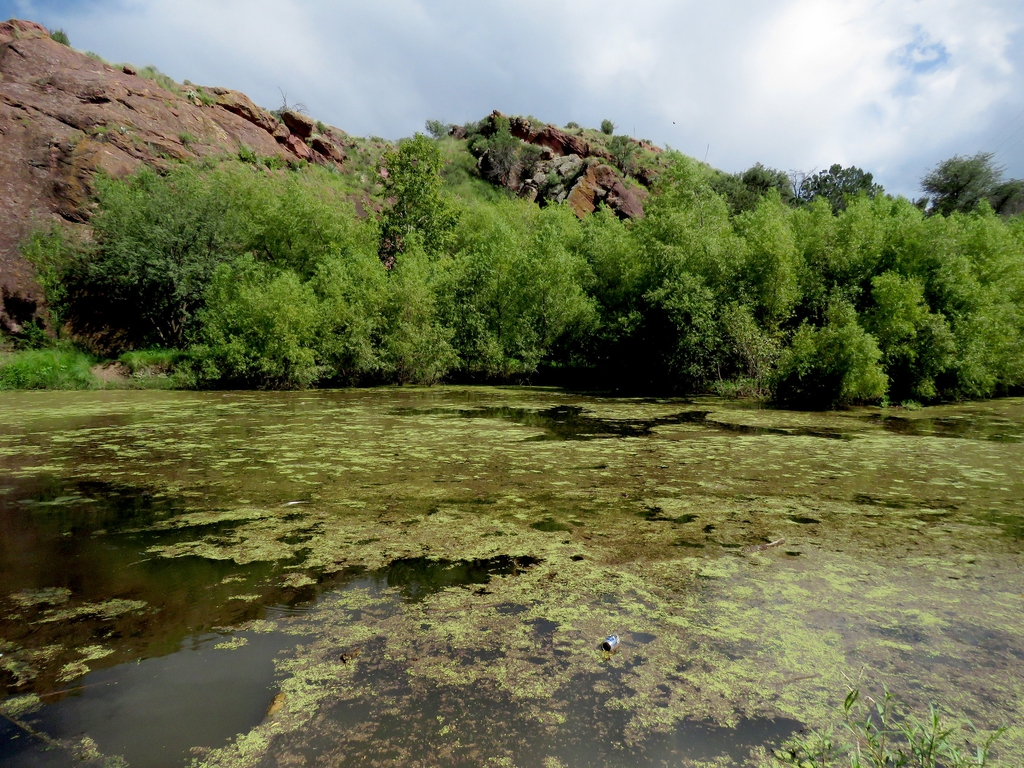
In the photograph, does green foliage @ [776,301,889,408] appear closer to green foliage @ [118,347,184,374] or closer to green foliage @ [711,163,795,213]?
green foliage @ [118,347,184,374]

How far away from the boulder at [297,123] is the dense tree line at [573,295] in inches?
459

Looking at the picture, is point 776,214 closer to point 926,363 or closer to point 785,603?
point 926,363

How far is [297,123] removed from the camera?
34.7 metres

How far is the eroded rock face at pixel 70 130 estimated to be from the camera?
19.7 metres

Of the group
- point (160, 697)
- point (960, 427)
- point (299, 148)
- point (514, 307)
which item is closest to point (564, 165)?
point (299, 148)

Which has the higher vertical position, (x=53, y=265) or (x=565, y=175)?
(x=565, y=175)

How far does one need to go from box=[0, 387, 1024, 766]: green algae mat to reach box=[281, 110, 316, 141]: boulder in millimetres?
33261

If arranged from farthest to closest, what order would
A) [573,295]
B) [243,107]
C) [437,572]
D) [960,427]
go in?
[243,107], [573,295], [960,427], [437,572]

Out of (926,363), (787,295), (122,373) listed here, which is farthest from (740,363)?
(122,373)

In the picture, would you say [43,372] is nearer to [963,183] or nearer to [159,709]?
[159,709]

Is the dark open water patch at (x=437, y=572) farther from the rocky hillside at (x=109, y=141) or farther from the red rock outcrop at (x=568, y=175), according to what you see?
the red rock outcrop at (x=568, y=175)

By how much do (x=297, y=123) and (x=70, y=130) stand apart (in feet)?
48.8

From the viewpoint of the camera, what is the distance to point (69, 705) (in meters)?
2.11

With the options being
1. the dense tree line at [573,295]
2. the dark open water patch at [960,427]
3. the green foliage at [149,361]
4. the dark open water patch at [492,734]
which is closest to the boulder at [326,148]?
the dense tree line at [573,295]
